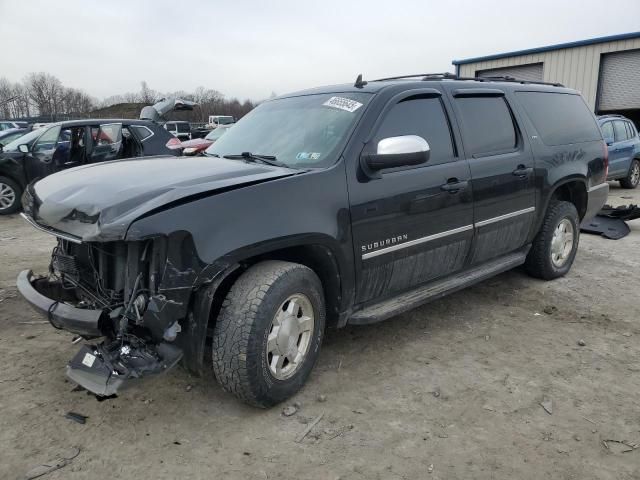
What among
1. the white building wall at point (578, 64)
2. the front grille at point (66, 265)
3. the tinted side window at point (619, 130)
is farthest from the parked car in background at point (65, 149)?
the white building wall at point (578, 64)

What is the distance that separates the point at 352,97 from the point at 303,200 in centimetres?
106

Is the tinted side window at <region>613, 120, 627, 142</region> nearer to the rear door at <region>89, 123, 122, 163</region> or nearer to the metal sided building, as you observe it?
the metal sided building

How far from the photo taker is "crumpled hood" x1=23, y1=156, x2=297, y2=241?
97.4 inches

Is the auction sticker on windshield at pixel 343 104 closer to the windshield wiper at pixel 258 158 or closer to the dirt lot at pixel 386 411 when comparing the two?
the windshield wiper at pixel 258 158

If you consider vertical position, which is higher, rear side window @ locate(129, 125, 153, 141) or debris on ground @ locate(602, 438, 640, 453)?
rear side window @ locate(129, 125, 153, 141)

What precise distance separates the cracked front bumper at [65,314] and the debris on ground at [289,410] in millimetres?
1087

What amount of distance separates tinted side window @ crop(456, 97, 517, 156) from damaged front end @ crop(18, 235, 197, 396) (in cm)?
253

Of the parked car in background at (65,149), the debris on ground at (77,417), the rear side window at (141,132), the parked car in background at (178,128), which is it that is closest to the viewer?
the debris on ground at (77,417)

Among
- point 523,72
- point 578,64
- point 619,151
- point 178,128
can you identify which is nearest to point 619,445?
point 619,151

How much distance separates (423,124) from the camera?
12.2ft

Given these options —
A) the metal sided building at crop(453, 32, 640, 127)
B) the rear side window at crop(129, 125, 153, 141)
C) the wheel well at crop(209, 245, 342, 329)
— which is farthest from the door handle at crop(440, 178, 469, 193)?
the metal sided building at crop(453, 32, 640, 127)

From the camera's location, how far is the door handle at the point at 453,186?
3.72 metres

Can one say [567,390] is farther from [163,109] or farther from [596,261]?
[163,109]

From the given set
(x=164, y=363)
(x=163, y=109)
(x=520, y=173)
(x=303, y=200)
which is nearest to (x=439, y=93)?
(x=520, y=173)
